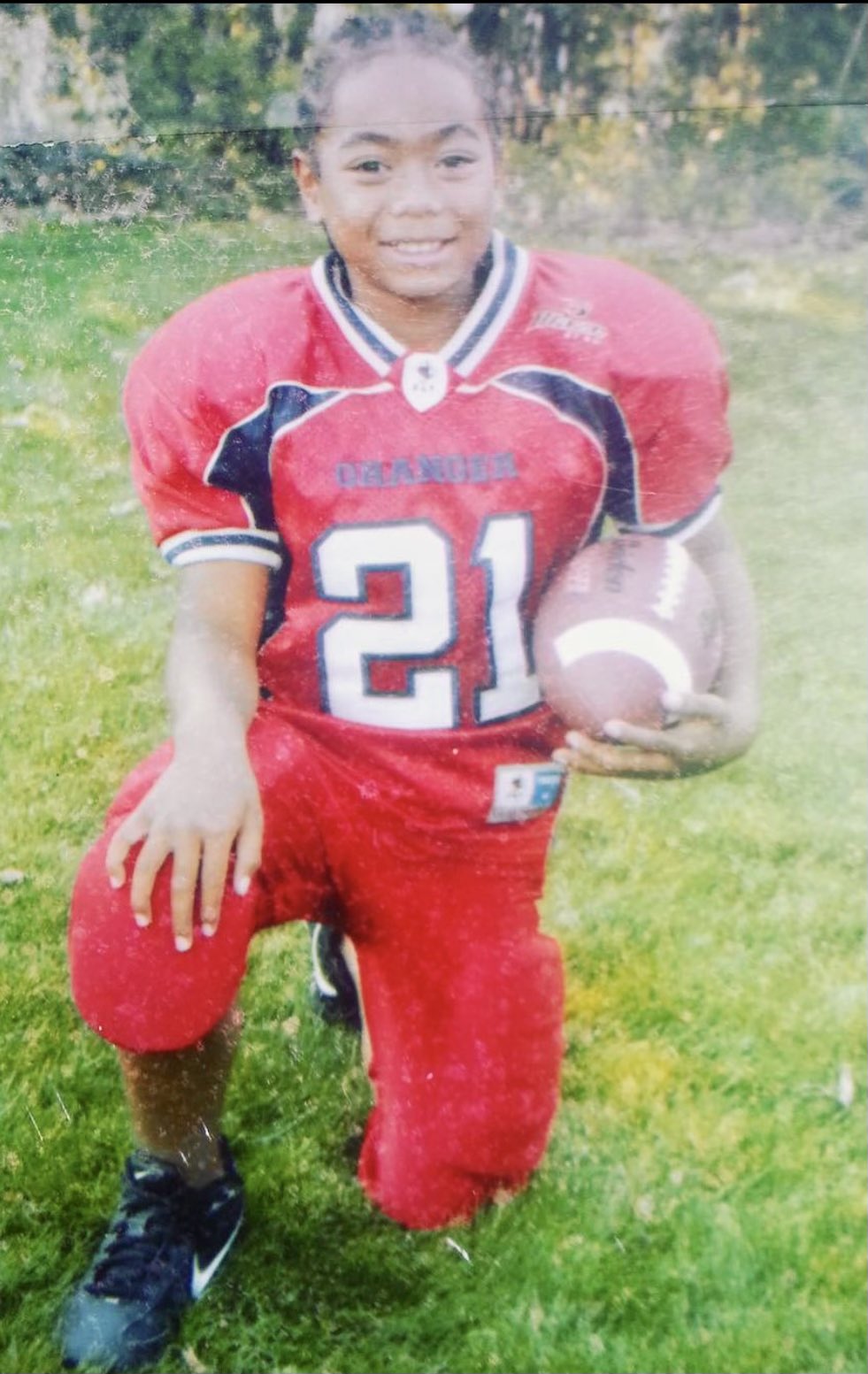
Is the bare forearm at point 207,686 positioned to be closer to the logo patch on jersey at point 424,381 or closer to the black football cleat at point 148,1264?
the logo patch on jersey at point 424,381

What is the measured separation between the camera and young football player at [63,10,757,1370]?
1.22m

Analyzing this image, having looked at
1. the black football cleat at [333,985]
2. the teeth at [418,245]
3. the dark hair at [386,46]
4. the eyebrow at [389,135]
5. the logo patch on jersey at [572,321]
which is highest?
the dark hair at [386,46]

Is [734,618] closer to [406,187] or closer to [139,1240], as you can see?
[406,187]

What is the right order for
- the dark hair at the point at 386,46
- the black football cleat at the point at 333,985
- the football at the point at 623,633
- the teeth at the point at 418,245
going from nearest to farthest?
the dark hair at the point at 386,46
the teeth at the point at 418,245
the football at the point at 623,633
the black football cleat at the point at 333,985

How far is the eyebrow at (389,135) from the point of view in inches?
42.3

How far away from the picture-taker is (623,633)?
1.25 metres

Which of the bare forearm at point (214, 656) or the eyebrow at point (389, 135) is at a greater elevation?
the eyebrow at point (389, 135)

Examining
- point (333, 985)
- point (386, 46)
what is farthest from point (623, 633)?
point (333, 985)

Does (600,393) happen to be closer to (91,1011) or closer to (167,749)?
(167,749)

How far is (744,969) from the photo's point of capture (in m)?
1.58

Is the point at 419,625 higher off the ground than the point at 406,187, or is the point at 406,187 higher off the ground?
the point at 406,187

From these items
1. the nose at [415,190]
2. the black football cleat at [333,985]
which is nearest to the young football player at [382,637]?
the nose at [415,190]

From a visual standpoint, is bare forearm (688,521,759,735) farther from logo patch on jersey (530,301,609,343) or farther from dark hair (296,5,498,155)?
dark hair (296,5,498,155)

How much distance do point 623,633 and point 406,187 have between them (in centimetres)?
44
